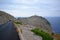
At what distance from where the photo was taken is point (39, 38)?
13633 millimetres

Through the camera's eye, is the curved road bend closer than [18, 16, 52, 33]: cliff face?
Yes

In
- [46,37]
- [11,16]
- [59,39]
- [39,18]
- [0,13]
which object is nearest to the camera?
[46,37]

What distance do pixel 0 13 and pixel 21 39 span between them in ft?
96.6

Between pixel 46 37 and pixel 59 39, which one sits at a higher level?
pixel 46 37

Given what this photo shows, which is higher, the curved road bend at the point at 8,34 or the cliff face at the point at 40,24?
the curved road bend at the point at 8,34

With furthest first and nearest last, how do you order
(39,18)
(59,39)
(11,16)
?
(11,16) < (39,18) < (59,39)

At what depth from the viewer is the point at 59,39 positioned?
65.4ft

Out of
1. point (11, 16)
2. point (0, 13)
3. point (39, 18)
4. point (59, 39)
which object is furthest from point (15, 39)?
point (11, 16)

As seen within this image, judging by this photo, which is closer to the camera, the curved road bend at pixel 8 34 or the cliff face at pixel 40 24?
the curved road bend at pixel 8 34

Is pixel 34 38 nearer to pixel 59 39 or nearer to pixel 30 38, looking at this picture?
pixel 30 38

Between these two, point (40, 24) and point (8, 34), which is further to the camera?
point (40, 24)

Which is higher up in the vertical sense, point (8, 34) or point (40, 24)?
point (8, 34)

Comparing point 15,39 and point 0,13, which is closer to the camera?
point 15,39

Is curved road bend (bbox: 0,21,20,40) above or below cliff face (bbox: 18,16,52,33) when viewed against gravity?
above
